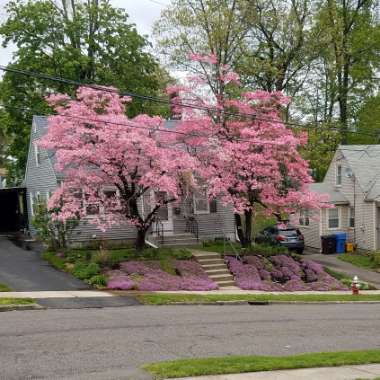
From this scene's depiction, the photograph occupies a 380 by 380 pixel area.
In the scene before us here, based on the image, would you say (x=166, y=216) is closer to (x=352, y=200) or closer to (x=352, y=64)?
(x=352, y=200)

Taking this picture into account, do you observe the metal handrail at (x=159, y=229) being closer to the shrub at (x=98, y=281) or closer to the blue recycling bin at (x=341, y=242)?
the shrub at (x=98, y=281)

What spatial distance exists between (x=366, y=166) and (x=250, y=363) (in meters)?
25.3

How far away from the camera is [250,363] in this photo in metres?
9.43

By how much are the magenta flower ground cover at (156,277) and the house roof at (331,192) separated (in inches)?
538

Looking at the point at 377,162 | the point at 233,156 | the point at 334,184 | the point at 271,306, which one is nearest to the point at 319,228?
the point at 334,184

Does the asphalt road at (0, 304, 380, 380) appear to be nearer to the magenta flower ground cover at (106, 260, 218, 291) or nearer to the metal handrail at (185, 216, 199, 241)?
the magenta flower ground cover at (106, 260, 218, 291)

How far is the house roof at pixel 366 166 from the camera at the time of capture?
30719mm

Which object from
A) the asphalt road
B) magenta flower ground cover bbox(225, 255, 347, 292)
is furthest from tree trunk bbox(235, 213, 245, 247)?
the asphalt road

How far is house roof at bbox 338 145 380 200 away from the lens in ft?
101

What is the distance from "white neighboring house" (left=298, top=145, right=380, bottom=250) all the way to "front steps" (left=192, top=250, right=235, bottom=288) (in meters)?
8.91

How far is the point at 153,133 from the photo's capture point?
21.5m

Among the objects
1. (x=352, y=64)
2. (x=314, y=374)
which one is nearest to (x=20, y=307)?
(x=314, y=374)

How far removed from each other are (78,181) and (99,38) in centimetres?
1978

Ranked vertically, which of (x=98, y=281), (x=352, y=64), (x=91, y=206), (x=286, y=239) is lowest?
(x=98, y=281)
